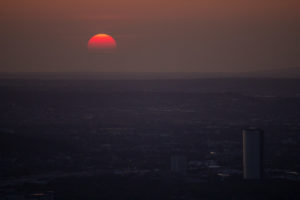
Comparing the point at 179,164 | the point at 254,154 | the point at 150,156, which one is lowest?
the point at 150,156

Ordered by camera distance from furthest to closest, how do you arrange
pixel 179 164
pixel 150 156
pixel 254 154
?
pixel 150 156 → pixel 179 164 → pixel 254 154

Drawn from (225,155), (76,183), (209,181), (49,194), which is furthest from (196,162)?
(49,194)

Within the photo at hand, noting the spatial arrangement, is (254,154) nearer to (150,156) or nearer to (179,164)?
(179,164)

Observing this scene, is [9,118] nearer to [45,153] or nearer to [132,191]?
[45,153]

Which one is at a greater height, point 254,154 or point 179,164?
point 254,154

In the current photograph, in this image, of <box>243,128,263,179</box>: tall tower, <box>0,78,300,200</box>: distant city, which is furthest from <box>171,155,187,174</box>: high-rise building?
<box>243,128,263,179</box>: tall tower

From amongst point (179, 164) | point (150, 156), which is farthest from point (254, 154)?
point (150, 156)

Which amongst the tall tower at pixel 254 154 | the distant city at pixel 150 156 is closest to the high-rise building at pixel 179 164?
the distant city at pixel 150 156

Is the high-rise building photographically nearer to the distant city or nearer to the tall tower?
the distant city
